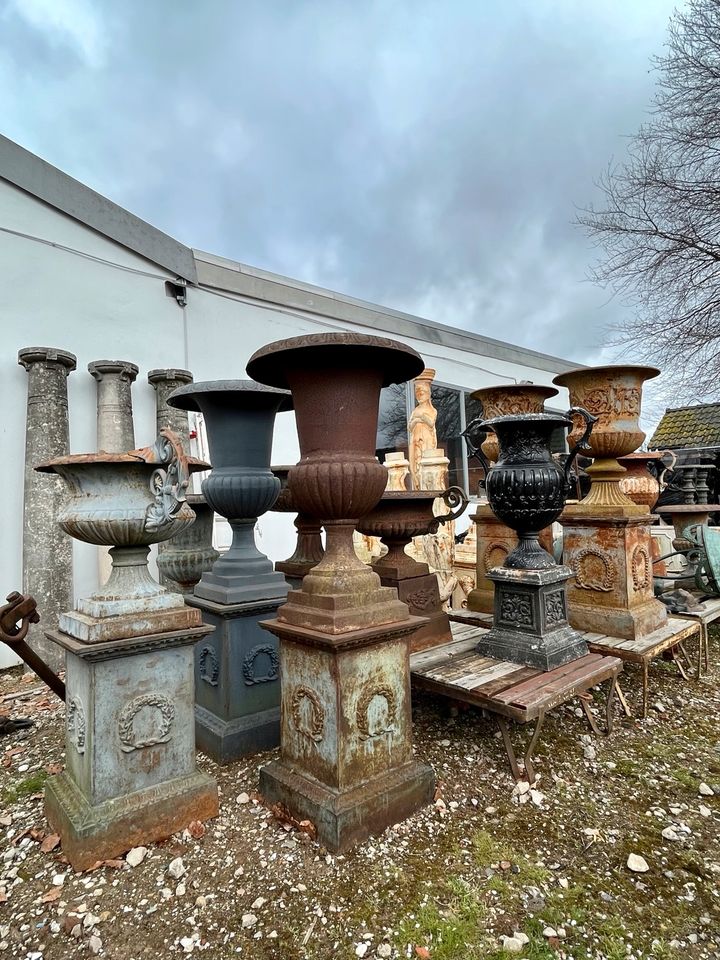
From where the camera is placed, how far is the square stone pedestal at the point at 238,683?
260 cm

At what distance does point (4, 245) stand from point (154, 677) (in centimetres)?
404

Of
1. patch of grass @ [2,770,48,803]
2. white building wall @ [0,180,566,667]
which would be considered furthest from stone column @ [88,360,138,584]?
patch of grass @ [2,770,48,803]

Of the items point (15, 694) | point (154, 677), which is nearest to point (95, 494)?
point (154, 677)

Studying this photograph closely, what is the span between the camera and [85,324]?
462cm

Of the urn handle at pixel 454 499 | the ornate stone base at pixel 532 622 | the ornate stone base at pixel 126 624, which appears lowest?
the ornate stone base at pixel 532 622

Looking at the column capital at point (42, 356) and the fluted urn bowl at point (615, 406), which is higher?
the column capital at point (42, 356)

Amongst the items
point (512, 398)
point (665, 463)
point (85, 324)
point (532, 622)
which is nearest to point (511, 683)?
point (532, 622)

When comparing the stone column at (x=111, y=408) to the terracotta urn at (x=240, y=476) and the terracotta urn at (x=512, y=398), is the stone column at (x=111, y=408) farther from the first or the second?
the terracotta urn at (x=512, y=398)

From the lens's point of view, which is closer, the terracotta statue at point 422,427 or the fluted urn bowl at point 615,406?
the fluted urn bowl at point 615,406

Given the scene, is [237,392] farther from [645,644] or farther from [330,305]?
[330,305]

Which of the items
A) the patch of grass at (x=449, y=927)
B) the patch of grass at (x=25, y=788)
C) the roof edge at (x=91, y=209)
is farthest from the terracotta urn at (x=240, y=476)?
the roof edge at (x=91, y=209)

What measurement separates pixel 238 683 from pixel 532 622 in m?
1.58

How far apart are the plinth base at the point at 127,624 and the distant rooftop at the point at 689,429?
10263mm

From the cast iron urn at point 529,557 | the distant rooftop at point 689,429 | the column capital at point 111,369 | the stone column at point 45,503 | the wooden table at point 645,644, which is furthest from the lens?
the distant rooftop at point 689,429
